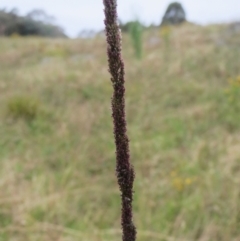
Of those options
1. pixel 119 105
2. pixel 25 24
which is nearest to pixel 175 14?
pixel 25 24

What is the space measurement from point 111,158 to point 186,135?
70 centimetres

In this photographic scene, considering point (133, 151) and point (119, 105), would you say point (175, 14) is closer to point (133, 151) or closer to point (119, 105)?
point (133, 151)

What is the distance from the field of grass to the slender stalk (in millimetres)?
720

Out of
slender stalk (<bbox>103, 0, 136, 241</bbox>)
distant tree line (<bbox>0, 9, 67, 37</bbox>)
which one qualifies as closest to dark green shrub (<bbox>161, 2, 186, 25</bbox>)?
distant tree line (<bbox>0, 9, 67, 37</bbox>)

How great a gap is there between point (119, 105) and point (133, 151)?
11.5 ft

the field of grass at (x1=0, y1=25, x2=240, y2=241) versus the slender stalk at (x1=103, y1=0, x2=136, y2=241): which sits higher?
the slender stalk at (x1=103, y1=0, x2=136, y2=241)

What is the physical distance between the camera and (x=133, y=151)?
365 centimetres

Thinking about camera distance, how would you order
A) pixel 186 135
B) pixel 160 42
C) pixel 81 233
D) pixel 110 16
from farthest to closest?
pixel 160 42
pixel 186 135
pixel 81 233
pixel 110 16

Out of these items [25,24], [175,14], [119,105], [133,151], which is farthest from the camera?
[175,14]

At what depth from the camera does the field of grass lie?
2.42 m

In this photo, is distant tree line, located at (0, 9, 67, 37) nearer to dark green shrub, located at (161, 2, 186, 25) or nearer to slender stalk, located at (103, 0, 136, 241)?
slender stalk, located at (103, 0, 136, 241)

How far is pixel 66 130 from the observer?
411 cm

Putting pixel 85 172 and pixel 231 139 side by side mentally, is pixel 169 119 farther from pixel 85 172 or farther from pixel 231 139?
pixel 85 172

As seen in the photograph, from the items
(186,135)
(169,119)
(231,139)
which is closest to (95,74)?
(169,119)
